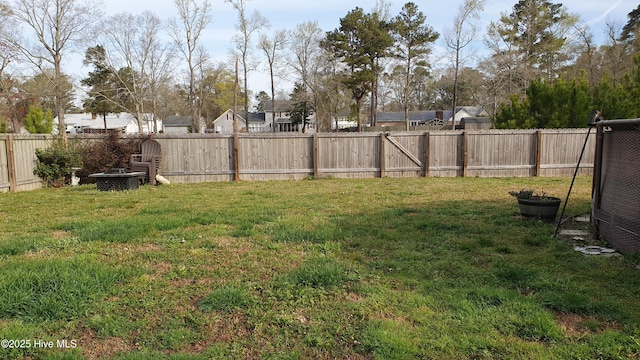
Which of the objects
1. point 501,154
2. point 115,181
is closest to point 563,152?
point 501,154

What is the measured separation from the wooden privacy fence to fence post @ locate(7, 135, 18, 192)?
3.47m

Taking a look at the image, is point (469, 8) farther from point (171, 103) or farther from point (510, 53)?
point (171, 103)

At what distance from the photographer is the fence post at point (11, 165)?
9.89m

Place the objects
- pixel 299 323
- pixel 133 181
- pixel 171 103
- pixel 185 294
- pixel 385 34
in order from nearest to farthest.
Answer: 1. pixel 299 323
2. pixel 185 294
3. pixel 133 181
4. pixel 385 34
5. pixel 171 103

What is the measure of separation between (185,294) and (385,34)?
31.3 m

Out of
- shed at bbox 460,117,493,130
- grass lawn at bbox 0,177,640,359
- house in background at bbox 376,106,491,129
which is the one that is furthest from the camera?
house in background at bbox 376,106,491,129

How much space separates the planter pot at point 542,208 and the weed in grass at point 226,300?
4.58 m

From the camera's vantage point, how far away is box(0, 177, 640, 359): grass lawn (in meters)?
2.79

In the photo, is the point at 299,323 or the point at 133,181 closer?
the point at 299,323

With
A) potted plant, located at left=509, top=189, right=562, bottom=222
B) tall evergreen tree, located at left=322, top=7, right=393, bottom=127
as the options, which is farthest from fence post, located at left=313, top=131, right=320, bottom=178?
tall evergreen tree, located at left=322, top=7, right=393, bottom=127

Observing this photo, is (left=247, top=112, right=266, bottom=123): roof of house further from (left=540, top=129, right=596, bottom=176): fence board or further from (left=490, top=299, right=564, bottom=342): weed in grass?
(left=490, top=299, right=564, bottom=342): weed in grass

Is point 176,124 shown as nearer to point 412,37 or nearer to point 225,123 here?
point 225,123

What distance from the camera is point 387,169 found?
12.8m

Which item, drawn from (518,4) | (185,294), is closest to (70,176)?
(185,294)
